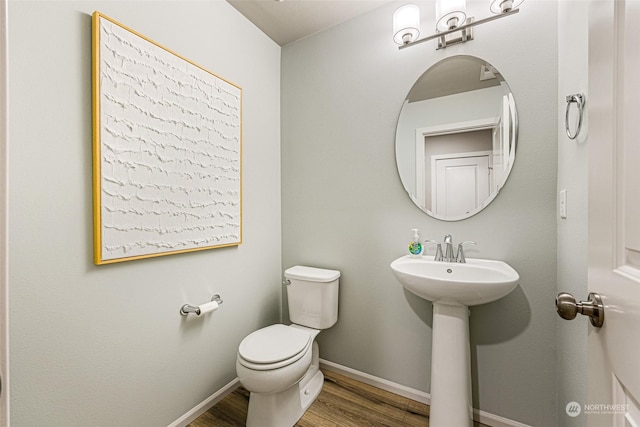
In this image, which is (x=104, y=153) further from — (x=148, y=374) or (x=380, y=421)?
(x=380, y=421)

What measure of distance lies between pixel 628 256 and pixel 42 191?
1614 mm

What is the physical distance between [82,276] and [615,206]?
5.27 feet

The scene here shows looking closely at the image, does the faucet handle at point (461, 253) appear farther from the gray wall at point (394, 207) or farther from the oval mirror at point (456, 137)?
the oval mirror at point (456, 137)

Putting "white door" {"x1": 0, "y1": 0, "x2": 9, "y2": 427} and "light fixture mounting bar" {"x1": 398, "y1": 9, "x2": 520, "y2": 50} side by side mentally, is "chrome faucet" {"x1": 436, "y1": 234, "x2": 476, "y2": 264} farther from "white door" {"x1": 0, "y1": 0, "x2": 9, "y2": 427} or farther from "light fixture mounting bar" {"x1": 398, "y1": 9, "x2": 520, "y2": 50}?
"white door" {"x1": 0, "y1": 0, "x2": 9, "y2": 427}

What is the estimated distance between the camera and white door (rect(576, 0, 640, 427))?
0.42 m

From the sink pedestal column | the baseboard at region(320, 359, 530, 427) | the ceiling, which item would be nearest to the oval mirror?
the sink pedestal column

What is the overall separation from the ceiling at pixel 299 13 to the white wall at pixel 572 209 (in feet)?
3.38

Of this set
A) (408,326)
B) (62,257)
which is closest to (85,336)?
(62,257)

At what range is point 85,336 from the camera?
1.08 metres

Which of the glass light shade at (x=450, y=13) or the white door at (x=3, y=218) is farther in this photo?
the glass light shade at (x=450, y=13)

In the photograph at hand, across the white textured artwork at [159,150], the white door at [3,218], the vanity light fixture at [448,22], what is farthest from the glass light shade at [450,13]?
the white door at [3,218]

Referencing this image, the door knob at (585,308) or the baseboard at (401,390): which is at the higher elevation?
the door knob at (585,308)

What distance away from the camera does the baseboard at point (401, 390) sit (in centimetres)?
143

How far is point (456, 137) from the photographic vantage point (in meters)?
1.54
